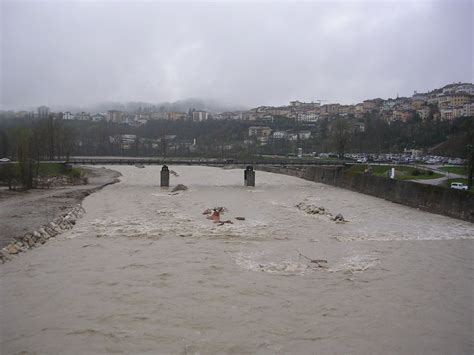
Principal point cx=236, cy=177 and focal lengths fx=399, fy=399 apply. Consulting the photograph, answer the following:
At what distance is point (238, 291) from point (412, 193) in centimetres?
2790

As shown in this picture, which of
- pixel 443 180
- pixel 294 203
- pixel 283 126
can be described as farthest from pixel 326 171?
pixel 283 126

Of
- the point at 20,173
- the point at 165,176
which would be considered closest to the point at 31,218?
the point at 20,173

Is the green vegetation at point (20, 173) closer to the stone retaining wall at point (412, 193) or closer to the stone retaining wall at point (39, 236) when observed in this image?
the stone retaining wall at point (39, 236)

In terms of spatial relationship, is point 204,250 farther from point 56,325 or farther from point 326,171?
point 326,171

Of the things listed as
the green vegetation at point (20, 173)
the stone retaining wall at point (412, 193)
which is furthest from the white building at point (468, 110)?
the green vegetation at point (20, 173)

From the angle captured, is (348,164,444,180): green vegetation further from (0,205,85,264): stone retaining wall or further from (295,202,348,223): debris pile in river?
(0,205,85,264): stone retaining wall

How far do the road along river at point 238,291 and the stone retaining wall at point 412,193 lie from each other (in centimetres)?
535

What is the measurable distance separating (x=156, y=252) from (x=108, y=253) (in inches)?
81.3

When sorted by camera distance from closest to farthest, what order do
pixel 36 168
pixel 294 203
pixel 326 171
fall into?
pixel 294 203
pixel 36 168
pixel 326 171

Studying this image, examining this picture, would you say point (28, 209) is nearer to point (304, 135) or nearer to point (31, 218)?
point (31, 218)

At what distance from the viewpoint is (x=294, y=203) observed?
37.5 metres

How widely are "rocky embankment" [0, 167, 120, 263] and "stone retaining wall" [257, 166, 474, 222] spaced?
26.4 meters

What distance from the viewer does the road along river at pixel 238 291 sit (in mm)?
9734

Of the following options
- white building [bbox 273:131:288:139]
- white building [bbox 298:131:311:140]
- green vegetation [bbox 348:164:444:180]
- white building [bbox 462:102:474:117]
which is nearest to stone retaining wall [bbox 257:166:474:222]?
green vegetation [bbox 348:164:444:180]
